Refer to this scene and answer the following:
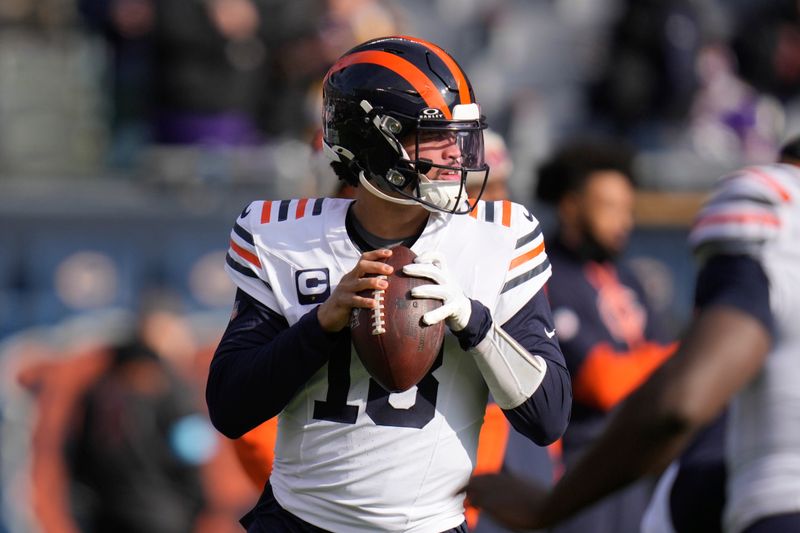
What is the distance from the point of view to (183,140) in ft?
26.8

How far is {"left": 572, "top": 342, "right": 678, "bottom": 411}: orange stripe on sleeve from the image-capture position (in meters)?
4.91

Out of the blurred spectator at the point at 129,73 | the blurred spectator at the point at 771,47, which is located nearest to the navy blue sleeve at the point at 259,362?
the blurred spectator at the point at 129,73

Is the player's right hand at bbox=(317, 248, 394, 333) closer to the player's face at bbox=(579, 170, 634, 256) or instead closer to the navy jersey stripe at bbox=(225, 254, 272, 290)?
the navy jersey stripe at bbox=(225, 254, 272, 290)

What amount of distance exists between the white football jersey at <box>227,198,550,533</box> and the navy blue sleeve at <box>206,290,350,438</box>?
0.16 feet

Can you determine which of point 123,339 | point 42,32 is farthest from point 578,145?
point 42,32

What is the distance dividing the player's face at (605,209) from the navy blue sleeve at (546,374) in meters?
2.48

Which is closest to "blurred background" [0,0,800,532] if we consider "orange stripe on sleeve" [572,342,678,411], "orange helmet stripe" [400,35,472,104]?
"orange stripe on sleeve" [572,342,678,411]

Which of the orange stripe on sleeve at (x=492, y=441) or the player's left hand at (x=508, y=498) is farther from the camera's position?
the orange stripe on sleeve at (x=492, y=441)

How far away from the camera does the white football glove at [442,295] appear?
8.39ft

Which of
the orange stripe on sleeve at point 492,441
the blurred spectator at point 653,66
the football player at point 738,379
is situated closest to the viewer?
the football player at point 738,379

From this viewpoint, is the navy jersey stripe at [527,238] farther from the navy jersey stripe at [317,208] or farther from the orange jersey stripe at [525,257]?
the navy jersey stripe at [317,208]

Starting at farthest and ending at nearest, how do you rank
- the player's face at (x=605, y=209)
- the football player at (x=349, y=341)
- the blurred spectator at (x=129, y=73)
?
the blurred spectator at (x=129, y=73)
the player's face at (x=605, y=209)
the football player at (x=349, y=341)

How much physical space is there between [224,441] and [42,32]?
3.07m

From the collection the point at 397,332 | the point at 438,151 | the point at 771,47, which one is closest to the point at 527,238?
the point at 438,151
